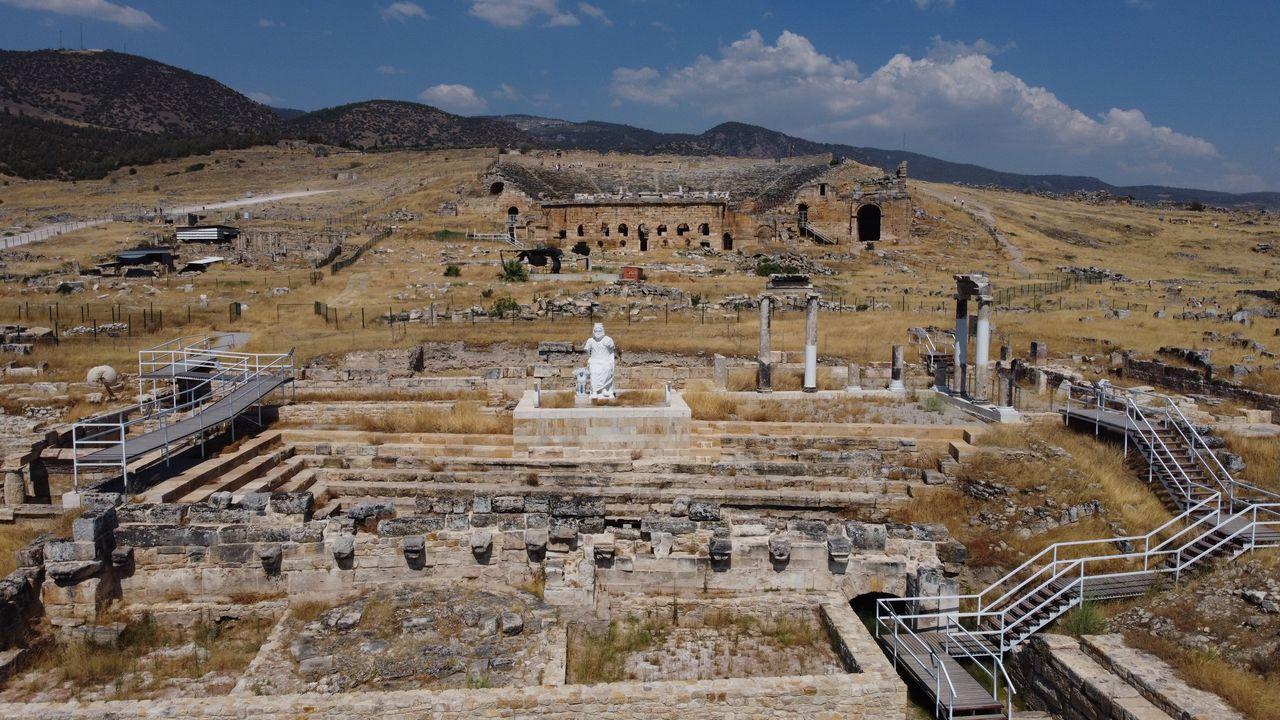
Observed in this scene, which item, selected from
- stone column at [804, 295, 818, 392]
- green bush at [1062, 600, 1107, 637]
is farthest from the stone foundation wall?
stone column at [804, 295, 818, 392]

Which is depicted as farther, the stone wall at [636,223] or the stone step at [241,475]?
the stone wall at [636,223]

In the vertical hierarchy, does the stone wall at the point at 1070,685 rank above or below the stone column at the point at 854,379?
below

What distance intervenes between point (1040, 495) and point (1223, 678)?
6204mm

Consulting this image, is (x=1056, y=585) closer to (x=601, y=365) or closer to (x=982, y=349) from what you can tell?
(x=982, y=349)

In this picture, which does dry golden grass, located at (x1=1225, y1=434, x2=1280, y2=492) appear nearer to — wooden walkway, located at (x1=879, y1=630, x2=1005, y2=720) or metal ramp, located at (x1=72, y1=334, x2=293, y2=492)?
wooden walkway, located at (x1=879, y1=630, x2=1005, y2=720)

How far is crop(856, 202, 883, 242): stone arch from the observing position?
66688 mm

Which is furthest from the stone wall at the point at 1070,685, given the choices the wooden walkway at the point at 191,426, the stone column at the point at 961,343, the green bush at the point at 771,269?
the green bush at the point at 771,269

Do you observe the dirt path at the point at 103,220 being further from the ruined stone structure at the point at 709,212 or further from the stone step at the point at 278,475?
the stone step at the point at 278,475

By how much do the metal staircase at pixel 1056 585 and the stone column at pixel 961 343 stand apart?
6.53m

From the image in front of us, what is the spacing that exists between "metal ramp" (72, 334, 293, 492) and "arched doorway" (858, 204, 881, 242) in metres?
56.6

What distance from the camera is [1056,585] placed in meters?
11.3

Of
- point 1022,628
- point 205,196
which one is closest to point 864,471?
point 1022,628

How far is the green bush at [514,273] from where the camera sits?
1759 inches

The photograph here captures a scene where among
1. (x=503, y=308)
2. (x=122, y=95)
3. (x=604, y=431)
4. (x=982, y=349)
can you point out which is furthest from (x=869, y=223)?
(x=122, y=95)
